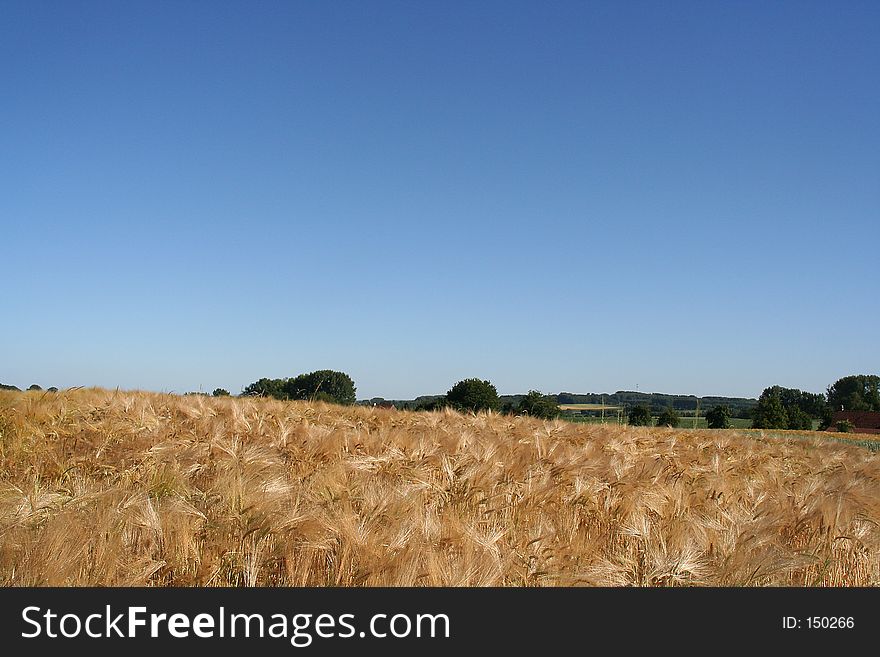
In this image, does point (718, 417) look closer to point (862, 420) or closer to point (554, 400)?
point (554, 400)

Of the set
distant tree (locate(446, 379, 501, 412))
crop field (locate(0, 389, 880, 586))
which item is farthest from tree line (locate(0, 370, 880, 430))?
crop field (locate(0, 389, 880, 586))

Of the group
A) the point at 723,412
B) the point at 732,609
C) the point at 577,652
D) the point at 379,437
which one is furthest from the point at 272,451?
the point at 723,412

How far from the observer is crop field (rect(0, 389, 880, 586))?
2.47 meters

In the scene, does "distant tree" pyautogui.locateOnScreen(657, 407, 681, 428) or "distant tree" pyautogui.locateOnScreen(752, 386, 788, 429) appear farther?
"distant tree" pyautogui.locateOnScreen(752, 386, 788, 429)

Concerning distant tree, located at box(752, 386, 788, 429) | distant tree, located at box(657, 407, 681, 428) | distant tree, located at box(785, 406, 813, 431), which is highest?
distant tree, located at box(657, 407, 681, 428)

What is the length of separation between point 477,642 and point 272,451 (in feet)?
10.9

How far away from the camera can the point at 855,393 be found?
101m

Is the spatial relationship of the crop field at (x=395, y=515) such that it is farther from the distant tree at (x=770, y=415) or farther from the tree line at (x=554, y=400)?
the distant tree at (x=770, y=415)

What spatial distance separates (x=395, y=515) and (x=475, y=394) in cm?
3818

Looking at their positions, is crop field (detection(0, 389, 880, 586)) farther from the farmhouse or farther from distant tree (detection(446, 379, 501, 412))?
the farmhouse

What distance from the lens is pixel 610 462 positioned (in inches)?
215

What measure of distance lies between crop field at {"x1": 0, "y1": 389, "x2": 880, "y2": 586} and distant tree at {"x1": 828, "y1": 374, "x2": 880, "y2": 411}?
11358 centimetres

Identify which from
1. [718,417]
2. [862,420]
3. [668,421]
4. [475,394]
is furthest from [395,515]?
[862,420]

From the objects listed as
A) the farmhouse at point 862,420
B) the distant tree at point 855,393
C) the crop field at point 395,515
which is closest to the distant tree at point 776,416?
the farmhouse at point 862,420
